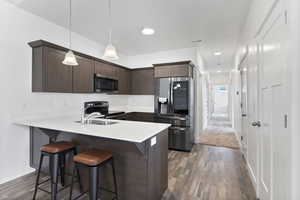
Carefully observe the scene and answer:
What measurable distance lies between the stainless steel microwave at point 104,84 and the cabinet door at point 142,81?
0.84 metres

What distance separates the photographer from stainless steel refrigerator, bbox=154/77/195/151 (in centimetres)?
377

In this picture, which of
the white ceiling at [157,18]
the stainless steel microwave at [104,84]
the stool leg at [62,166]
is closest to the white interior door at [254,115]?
the white ceiling at [157,18]

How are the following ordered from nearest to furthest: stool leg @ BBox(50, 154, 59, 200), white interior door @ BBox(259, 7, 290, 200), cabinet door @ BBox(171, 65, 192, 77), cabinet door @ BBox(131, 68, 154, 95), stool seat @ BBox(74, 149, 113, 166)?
white interior door @ BBox(259, 7, 290, 200) < stool seat @ BBox(74, 149, 113, 166) < stool leg @ BBox(50, 154, 59, 200) < cabinet door @ BBox(171, 65, 192, 77) < cabinet door @ BBox(131, 68, 154, 95)

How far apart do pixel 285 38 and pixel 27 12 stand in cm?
370

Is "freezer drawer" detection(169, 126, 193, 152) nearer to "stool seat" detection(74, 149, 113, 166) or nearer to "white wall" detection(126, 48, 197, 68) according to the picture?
"white wall" detection(126, 48, 197, 68)

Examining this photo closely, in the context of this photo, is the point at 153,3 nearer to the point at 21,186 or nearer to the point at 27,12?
the point at 27,12

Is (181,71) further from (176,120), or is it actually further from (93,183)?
(93,183)

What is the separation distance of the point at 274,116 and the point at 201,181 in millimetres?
1584

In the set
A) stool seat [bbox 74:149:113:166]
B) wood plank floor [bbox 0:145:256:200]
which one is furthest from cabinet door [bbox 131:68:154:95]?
stool seat [bbox 74:149:113:166]

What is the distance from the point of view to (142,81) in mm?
4797

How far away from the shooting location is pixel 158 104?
13.4 ft

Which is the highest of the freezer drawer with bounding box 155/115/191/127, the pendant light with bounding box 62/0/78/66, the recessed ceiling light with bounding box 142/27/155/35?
the recessed ceiling light with bounding box 142/27/155/35

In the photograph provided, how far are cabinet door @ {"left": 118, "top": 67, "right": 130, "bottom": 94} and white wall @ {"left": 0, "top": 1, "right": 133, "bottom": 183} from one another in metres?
1.83

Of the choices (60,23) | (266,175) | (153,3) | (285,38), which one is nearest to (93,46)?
(60,23)
